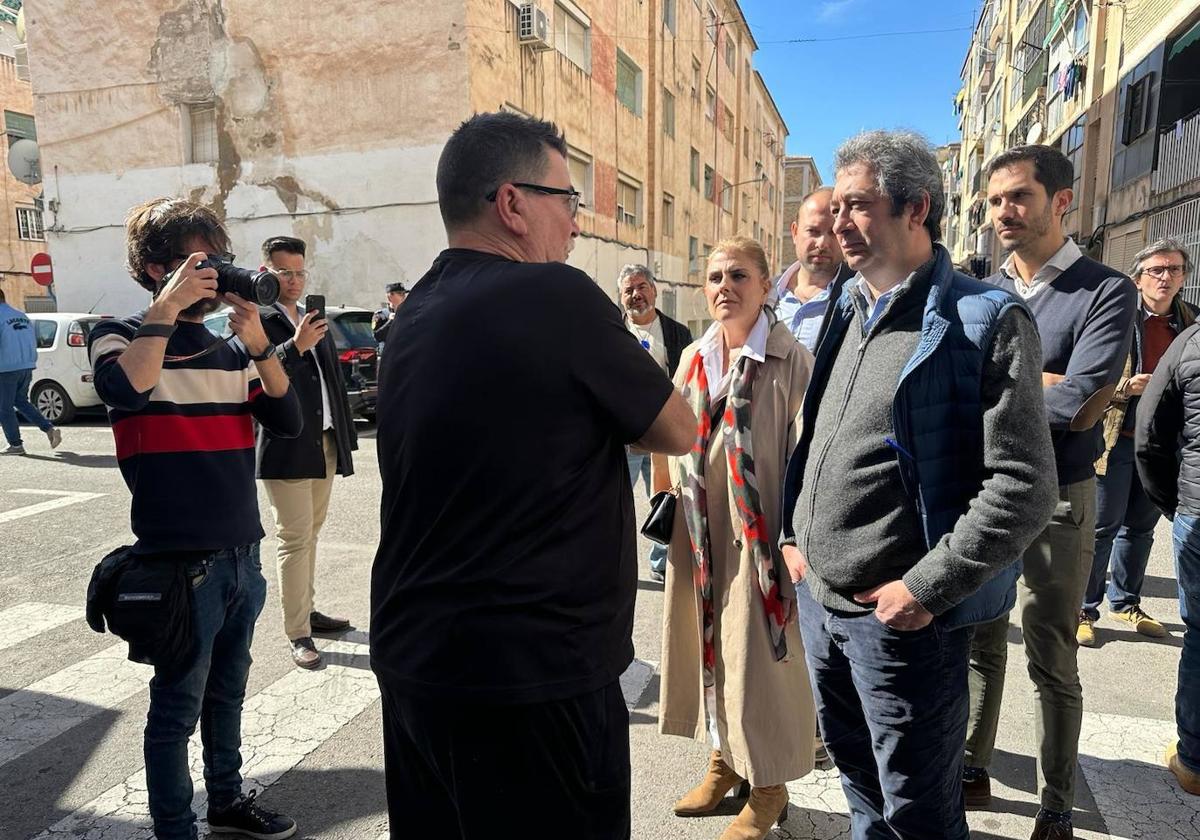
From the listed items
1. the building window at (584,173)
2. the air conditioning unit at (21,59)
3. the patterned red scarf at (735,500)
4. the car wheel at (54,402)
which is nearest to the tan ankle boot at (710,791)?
the patterned red scarf at (735,500)

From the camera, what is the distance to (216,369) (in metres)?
2.44

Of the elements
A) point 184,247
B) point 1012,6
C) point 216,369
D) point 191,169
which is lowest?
point 216,369

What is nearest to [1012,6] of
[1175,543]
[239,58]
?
[239,58]

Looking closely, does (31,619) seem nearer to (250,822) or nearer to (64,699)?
(64,699)

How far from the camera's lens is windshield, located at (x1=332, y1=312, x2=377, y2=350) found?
1064 centimetres

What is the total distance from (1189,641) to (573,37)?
17.9 m

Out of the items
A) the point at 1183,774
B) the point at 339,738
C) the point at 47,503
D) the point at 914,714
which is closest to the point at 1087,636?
the point at 1183,774

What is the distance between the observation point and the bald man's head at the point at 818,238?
146 inches

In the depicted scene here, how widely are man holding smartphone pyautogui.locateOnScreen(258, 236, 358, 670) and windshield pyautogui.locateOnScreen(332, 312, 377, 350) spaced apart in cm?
647

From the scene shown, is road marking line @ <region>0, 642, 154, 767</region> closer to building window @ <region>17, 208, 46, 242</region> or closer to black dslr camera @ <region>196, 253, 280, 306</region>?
black dslr camera @ <region>196, 253, 280, 306</region>

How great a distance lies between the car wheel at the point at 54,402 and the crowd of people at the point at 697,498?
1143cm

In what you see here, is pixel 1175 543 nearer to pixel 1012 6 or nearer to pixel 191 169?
pixel 191 169

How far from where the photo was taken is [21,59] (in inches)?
1009

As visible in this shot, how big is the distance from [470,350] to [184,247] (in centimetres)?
144
